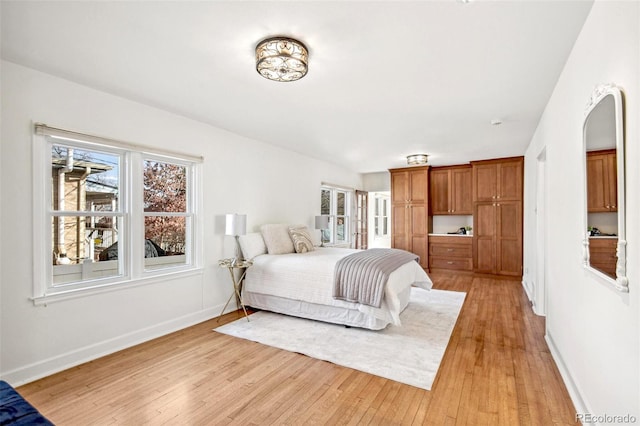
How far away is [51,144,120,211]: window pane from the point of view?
2.72 metres

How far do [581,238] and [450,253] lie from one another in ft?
17.3

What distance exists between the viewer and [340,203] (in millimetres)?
7410

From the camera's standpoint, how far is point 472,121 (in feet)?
12.5

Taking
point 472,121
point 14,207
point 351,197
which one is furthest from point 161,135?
point 351,197

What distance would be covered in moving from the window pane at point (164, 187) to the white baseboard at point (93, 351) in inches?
50.5

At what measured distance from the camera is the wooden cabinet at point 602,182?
146 cm

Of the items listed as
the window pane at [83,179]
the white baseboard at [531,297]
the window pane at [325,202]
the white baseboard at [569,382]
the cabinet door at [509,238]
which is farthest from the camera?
the window pane at [325,202]

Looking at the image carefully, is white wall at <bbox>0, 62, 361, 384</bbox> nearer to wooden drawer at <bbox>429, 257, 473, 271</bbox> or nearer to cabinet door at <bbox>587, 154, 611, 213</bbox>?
cabinet door at <bbox>587, 154, 611, 213</bbox>

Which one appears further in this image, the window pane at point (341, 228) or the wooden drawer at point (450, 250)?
the window pane at point (341, 228)

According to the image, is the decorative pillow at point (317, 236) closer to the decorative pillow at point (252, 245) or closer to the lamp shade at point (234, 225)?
the decorative pillow at point (252, 245)

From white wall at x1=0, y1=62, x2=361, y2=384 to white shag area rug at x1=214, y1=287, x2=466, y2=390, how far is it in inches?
28.3

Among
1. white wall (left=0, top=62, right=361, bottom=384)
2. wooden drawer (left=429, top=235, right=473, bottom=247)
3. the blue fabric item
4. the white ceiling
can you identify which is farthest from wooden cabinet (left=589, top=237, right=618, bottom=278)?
wooden drawer (left=429, top=235, right=473, bottom=247)

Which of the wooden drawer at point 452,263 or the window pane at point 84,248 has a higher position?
the window pane at point 84,248

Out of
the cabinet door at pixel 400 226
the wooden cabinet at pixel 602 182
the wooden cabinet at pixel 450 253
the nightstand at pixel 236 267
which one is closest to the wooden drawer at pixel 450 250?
the wooden cabinet at pixel 450 253
